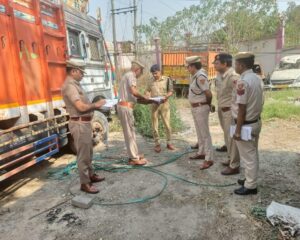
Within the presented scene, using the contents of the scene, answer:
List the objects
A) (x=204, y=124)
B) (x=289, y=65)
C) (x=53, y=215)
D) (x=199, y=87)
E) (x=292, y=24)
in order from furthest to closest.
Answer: (x=292, y=24) → (x=289, y=65) → (x=204, y=124) → (x=199, y=87) → (x=53, y=215)

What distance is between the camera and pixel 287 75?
14039 millimetres

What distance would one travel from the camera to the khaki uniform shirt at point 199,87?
4.38 metres

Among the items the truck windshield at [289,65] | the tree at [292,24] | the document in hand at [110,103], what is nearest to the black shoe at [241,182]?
the document in hand at [110,103]

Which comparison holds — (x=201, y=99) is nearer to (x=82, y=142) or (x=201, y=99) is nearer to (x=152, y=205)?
(x=152, y=205)

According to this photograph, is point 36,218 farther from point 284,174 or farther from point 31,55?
point 284,174

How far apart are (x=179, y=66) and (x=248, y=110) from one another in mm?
10446

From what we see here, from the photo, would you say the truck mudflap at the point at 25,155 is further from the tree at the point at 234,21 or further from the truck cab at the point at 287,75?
the tree at the point at 234,21

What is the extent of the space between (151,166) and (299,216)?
252cm

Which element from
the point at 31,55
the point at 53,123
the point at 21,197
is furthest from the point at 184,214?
the point at 31,55

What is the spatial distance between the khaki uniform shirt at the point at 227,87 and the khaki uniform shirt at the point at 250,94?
872 millimetres

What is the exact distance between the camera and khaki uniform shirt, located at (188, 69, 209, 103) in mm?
4383

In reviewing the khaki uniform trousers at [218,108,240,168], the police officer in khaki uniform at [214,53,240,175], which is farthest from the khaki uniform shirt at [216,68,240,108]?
the khaki uniform trousers at [218,108,240,168]

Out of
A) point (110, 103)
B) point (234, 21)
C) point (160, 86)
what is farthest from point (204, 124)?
point (234, 21)

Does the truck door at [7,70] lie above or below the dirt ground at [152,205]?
above
